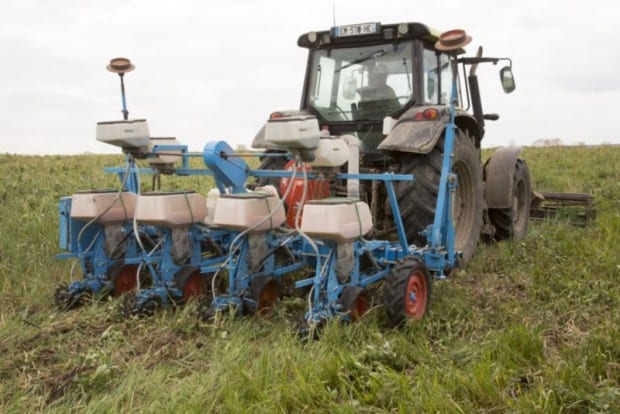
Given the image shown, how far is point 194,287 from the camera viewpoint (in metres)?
4.29

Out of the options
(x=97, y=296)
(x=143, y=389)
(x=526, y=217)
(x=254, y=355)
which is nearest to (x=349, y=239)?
(x=254, y=355)

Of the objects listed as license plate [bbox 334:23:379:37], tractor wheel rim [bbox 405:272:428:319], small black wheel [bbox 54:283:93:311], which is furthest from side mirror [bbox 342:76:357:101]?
small black wheel [bbox 54:283:93:311]

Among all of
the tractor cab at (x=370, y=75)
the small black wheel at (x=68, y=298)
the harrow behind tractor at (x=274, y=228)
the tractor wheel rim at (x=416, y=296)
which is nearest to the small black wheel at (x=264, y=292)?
the harrow behind tractor at (x=274, y=228)

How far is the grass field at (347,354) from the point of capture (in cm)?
264

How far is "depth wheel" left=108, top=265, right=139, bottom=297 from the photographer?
4.45 m

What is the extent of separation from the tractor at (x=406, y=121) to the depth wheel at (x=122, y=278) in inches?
50.6

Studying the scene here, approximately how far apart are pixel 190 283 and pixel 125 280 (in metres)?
0.60

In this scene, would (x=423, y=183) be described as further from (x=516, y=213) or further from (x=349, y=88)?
(x=516, y=213)

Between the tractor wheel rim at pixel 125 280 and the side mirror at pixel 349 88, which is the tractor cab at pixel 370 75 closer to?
the side mirror at pixel 349 88

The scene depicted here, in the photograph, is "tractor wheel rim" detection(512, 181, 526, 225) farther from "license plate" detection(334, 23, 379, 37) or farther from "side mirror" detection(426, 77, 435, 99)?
"license plate" detection(334, 23, 379, 37)

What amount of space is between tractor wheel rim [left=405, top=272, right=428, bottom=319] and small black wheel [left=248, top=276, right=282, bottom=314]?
2.92ft

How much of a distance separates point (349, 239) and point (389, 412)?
116 centimetres

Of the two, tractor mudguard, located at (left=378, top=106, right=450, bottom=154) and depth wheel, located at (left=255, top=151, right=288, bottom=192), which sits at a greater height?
tractor mudguard, located at (left=378, top=106, right=450, bottom=154)

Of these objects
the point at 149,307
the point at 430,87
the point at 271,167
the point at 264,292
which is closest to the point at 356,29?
the point at 430,87
